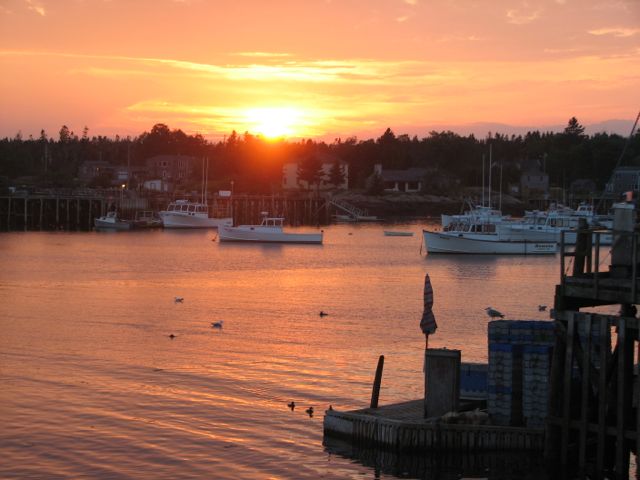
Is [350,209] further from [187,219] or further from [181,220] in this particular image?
[181,220]

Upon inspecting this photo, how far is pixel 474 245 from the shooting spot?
87000mm

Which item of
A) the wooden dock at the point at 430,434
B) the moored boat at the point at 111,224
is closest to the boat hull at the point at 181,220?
the moored boat at the point at 111,224

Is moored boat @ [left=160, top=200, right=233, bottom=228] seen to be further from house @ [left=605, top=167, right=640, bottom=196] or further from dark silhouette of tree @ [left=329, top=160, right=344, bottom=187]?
dark silhouette of tree @ [left=329, top=160, right=344, bottom=187]

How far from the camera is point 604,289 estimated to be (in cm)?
1703

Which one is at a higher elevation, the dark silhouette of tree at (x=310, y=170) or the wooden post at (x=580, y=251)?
the dark silhouette of tree at (x=310, y=170)

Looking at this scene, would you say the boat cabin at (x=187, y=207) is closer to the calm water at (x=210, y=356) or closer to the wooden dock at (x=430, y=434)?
the calm water at (x=210, y=356)

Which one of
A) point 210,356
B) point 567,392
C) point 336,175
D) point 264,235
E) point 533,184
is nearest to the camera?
point 567,392

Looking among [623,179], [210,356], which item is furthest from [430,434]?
[623,179]

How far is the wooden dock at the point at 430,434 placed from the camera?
18.4m

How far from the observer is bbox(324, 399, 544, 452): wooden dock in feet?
60.4

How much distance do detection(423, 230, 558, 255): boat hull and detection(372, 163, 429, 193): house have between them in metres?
93.3

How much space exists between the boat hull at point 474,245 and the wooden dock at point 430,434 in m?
67.4

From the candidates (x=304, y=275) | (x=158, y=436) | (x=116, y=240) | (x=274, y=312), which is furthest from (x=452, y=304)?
(x=116, y=240)

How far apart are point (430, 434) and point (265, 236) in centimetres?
8176
